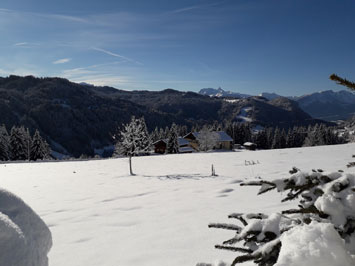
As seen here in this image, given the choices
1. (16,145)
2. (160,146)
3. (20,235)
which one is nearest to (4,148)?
(16,145)

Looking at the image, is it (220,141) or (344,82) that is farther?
(220,141)

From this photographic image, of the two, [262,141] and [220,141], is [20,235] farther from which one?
[262,141]

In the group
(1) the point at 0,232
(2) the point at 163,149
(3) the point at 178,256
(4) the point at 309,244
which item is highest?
(4) the point at 309,244

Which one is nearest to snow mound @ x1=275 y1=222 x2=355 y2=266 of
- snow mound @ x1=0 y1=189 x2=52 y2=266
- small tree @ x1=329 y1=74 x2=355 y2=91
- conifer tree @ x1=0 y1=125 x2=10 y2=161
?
small tree @ x1=329 y1=74 x2=355 y2=91

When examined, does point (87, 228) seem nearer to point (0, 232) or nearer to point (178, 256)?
point (178, 256)

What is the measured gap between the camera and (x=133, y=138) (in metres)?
21.0

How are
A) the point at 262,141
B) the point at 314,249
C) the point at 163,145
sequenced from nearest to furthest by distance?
the point at 314,249
the point at 163,145
the point at 262,141

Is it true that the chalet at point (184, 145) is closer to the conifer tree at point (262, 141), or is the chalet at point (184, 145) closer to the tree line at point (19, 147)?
the conifer tree at point (262, 141)

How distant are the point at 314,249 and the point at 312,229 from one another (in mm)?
86

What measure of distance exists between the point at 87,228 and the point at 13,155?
50.5 metres

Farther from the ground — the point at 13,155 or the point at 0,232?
the point at 0,232

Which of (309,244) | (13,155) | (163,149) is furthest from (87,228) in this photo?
(163,149)

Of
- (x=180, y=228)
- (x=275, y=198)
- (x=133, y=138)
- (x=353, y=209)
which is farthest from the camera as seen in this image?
(x=133, y=138)

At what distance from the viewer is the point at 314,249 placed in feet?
2.77
